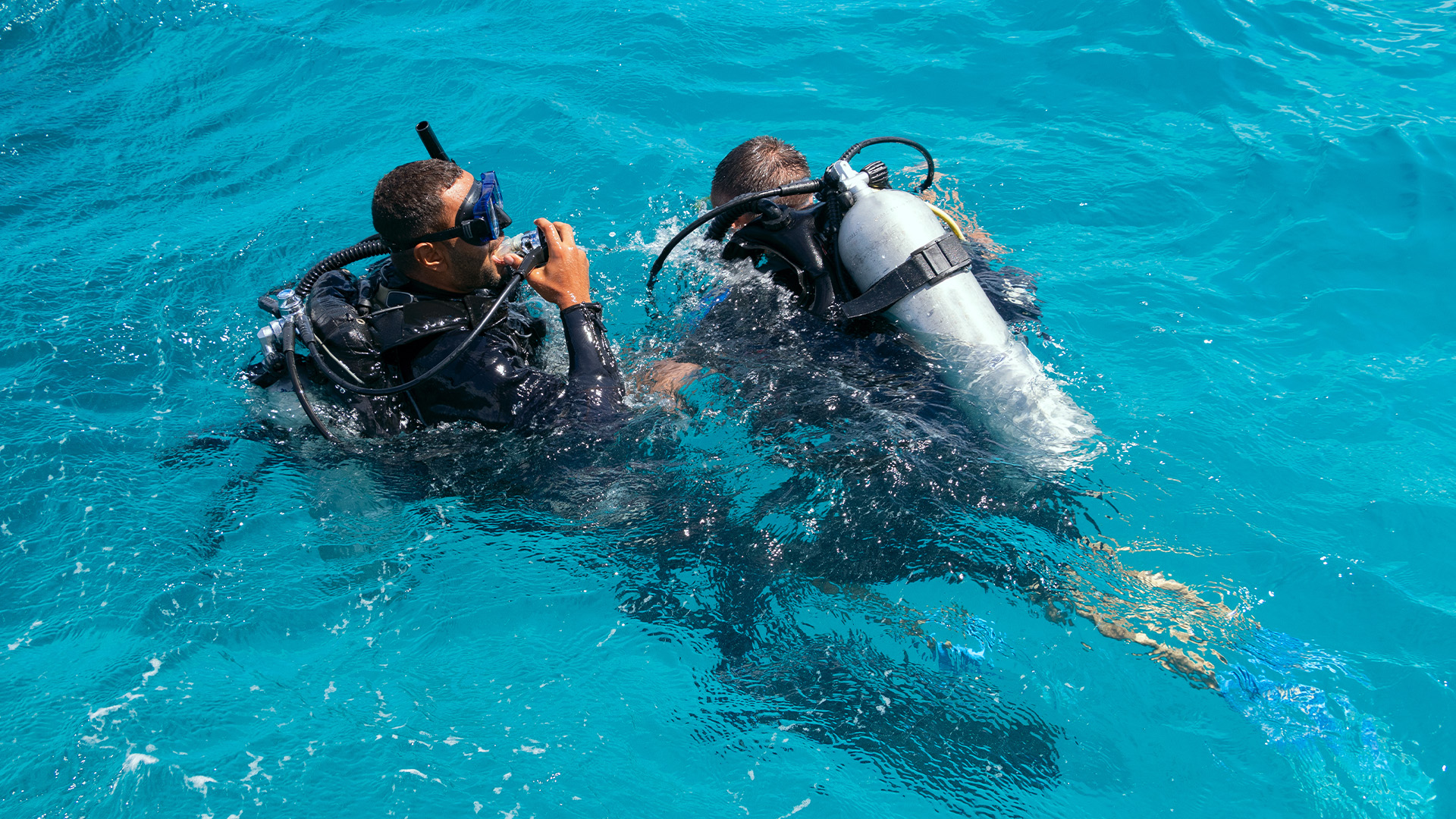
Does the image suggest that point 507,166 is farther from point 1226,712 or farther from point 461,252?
point 1226,712

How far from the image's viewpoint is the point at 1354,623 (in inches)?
130

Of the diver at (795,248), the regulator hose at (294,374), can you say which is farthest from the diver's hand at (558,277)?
the regulator hose at (294,374)

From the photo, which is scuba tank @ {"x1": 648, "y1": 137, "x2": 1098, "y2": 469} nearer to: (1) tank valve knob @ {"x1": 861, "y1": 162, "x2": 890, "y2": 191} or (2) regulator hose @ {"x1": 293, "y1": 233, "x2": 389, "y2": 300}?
(1) tank valve knob @ {"x1": 861, "y1": 162, "x2": 890, "y2": 191}

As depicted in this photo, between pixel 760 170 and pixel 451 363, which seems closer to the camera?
pixel 451 363

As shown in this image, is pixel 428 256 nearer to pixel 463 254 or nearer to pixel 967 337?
pixel 463 254

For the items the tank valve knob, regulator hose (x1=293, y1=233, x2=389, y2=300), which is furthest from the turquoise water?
the tank valve knob

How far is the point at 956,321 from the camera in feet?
11.2

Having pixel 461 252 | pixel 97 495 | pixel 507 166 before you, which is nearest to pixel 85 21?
pixel 507 166

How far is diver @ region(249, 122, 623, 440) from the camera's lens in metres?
3.47

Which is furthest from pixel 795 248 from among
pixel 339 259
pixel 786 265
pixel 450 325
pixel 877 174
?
pixel 339 259

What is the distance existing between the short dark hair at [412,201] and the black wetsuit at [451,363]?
0.27m

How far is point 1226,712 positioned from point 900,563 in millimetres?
1191

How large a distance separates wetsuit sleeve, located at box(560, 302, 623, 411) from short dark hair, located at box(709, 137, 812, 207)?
1028 mm

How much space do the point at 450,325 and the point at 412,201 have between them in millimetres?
510
